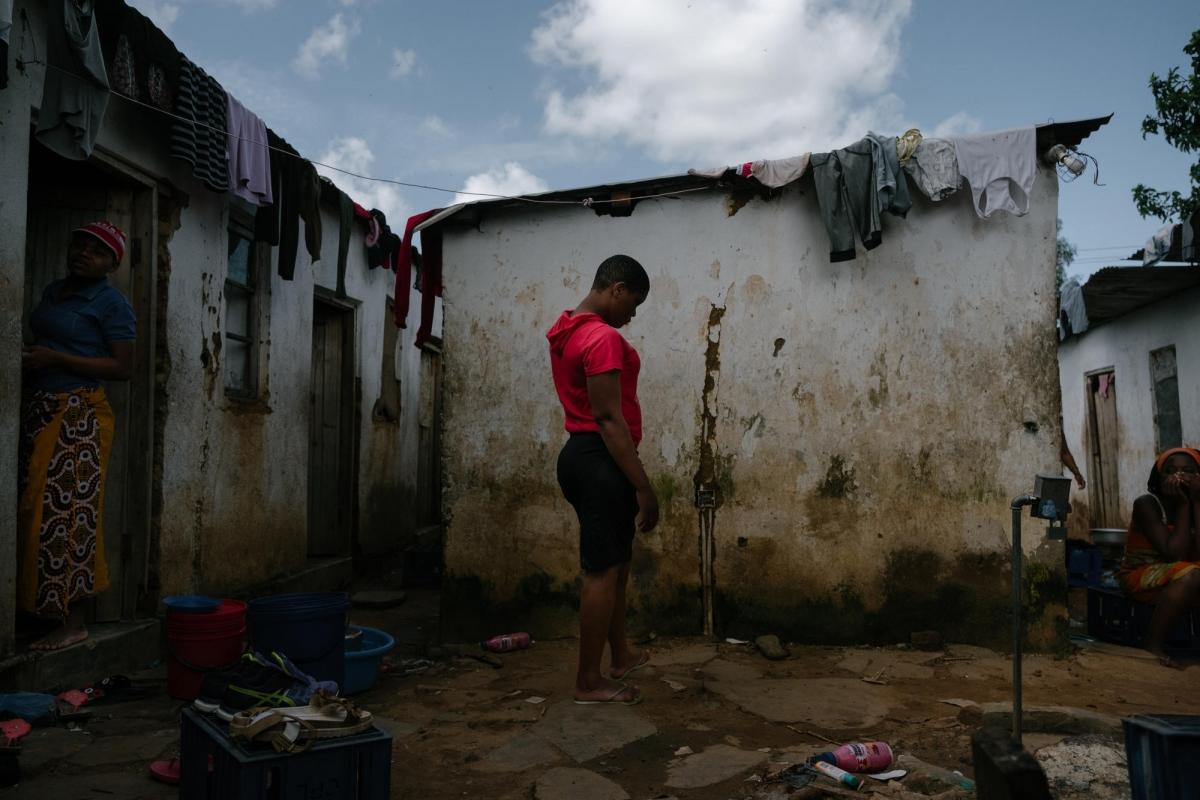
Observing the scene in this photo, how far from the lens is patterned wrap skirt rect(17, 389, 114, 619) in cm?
390

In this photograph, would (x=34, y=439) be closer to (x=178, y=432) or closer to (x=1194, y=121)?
(x=178, y=432)

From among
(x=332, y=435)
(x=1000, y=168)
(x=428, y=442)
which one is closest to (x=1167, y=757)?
(x=1000, y=168)

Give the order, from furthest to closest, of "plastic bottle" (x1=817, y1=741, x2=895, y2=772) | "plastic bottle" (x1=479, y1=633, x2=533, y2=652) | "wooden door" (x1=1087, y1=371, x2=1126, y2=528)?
"wooden door" (x1=1087, y1=371, x2=1126, y2=528)
"plastic bottle" (x1=479, y1=633, x2=533, y2=652)
"plastic bottle" (x1=817, y1=741, x2=895, y2=772)

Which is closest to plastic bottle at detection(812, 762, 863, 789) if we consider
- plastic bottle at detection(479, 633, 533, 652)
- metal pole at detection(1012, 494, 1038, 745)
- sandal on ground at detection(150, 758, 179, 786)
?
metal pole at detection(1012, 494, 1038, 745)

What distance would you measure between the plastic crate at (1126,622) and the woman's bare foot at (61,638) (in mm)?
5645

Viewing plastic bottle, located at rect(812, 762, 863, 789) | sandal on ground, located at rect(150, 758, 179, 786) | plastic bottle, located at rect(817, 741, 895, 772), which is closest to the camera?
plastic bottle, located at rect(812, 762, 863, 789)

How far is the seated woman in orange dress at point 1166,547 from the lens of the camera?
15.3 ft

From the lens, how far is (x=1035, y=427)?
4711 mm

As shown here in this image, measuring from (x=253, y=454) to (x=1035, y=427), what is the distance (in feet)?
16.7

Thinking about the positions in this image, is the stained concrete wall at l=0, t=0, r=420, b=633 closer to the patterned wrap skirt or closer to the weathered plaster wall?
the weathered plaster wall

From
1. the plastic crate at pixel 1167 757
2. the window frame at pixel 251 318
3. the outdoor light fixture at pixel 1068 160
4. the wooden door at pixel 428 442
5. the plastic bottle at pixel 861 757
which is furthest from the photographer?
the wooden door at pixel 428 442

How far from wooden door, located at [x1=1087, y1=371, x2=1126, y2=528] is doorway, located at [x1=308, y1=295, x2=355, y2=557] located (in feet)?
32.3

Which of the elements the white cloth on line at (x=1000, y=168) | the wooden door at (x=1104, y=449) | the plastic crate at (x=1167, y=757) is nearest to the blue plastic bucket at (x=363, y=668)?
the plastic crate at (x=1167, y=757)

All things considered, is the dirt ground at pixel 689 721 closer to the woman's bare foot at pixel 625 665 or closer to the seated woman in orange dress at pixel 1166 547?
the woman's bare foot at pixel 625 665
